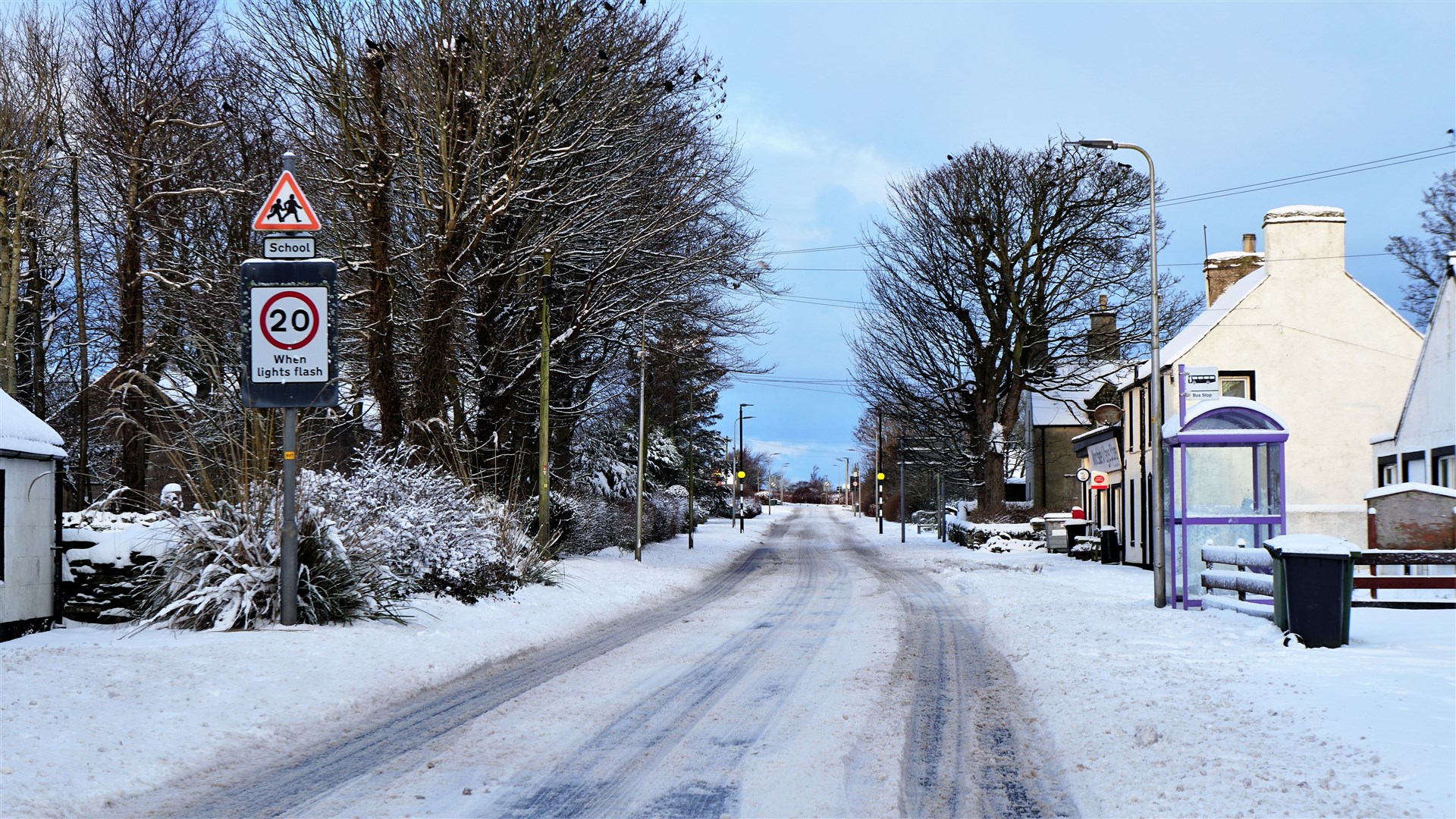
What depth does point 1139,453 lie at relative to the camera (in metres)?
32.1

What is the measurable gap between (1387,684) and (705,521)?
63.8 metres

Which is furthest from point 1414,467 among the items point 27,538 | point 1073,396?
point 1073,396

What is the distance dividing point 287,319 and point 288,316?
0.13ft

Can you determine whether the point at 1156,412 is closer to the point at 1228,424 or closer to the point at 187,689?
the point at 1228,424

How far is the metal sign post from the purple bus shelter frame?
12.2m

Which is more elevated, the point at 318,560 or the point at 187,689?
the point at 318,560

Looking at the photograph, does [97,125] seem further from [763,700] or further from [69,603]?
[763,700]

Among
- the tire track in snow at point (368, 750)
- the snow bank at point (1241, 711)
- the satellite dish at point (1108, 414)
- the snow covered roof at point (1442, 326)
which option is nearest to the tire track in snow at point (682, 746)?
the tire track in snow at point (368, 750)

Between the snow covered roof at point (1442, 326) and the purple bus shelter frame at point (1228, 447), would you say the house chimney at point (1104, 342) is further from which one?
the purple bus shelter frame at point (1228, 447)

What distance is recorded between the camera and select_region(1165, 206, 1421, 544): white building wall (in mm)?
30312

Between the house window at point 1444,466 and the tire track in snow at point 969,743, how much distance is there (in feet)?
46.0

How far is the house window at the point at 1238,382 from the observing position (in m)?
30.8

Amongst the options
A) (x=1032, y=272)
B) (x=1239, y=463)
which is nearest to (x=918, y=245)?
(x=1032, y=272)

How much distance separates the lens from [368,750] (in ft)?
25.7
